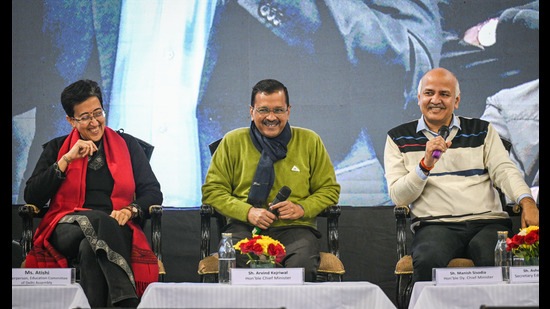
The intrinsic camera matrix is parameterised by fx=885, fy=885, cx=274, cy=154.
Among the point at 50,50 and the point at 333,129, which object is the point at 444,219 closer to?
the point at 333,129

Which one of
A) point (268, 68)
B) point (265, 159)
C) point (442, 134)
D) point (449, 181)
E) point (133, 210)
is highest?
point (268, 68)

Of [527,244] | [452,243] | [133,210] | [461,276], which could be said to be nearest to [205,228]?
[133,210]

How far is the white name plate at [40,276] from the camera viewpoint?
3.88m

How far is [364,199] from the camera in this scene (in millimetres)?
5836

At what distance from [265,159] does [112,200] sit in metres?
0.88

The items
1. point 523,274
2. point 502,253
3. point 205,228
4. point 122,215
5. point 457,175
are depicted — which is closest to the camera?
point 523,274

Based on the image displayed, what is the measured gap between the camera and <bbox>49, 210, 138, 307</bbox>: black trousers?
173 inches

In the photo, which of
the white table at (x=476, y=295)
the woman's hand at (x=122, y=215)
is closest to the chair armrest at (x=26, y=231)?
the woman's hand at (x=122, y=215)

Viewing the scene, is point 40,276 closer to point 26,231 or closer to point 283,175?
point 26,231

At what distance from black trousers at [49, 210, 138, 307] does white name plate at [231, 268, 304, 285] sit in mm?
842

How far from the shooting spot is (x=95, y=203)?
4.89 meters

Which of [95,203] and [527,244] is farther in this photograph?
[95,203]
